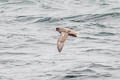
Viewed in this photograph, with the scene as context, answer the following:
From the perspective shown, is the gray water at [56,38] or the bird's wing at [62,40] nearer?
the bird's wing at [62,40]

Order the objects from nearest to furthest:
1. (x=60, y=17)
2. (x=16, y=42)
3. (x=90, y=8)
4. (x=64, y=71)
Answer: (x=64, y=71) → (x=16, y=42) → (x=60, y=17) → (x=90, y=8)

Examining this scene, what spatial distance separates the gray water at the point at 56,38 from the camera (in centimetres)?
1379

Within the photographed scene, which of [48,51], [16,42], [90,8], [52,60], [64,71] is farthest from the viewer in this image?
[90,8]

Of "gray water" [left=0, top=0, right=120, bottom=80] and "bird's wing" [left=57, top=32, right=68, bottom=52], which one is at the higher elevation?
"bird's wing" [left=57, top=32, right=68, bottom=52]

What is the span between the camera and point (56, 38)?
57.1 ft

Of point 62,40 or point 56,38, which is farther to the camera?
point 56,38

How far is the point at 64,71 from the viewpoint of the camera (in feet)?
45.4

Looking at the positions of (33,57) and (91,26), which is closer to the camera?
(33,57)

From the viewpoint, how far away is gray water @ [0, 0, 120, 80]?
13789 millimetres

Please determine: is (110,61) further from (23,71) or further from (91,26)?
(91,26)

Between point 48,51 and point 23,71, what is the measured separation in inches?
84.4

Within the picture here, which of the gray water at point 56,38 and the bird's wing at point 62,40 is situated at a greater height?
the bird's wing at point 62,40

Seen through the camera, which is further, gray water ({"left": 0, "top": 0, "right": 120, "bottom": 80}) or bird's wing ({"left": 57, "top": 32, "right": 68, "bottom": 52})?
gray water ({"left": 0, "top": 0, "right": 120, "bottom": 80})

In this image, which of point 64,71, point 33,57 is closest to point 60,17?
point 33,57
